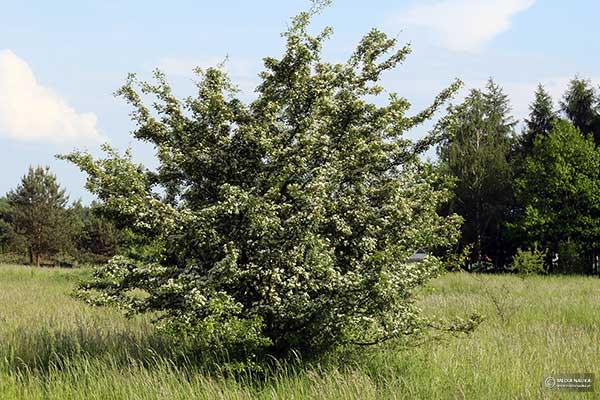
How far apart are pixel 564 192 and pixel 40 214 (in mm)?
39534

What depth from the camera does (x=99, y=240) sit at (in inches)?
1943

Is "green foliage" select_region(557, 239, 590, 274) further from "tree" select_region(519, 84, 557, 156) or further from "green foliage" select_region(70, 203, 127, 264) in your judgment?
"green foliage" select_region(70, 203, 127, 264)

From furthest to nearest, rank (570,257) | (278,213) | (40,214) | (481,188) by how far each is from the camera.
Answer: (40,214) → (481,188) → (570,257) → (278,213)

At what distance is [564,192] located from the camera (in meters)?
36.6

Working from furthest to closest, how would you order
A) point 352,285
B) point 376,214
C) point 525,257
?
point 525,257 → point 376,214 → point 352,285

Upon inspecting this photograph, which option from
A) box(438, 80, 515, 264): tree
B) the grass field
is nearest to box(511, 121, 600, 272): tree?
box(438, 80, 515, 264): tree

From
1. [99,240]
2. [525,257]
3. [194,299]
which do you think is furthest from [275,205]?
[99,240]

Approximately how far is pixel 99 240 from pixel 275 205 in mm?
45878

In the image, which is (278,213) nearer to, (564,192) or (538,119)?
(564,192)

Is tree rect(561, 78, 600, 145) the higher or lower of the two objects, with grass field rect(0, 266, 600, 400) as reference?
higher

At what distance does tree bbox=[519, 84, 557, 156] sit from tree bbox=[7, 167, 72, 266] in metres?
37.5

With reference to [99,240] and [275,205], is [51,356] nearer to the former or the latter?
[275,205]

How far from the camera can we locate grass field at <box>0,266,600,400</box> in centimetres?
599

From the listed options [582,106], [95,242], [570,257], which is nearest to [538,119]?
[582,106]
